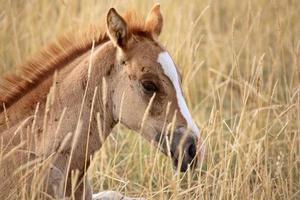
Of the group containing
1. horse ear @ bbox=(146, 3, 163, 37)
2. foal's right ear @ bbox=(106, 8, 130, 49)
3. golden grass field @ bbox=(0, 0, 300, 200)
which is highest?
foal's right ear @ bbox=(106, 8, 130, 49)

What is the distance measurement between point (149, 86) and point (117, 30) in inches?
17.5

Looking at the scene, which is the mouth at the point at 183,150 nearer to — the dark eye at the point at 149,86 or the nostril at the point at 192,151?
the nostril at the point at 192,151

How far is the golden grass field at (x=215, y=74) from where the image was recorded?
240 inches

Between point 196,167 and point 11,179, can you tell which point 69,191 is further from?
point 196,167

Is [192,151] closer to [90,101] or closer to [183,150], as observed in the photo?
[183,150]

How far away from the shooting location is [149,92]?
498 centimetres

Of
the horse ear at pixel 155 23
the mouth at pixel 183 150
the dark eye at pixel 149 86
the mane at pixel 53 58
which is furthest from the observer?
the horse ear at pixel 155 23

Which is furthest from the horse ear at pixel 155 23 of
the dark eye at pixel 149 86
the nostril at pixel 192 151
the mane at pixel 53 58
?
the nostril at pixel 192 151

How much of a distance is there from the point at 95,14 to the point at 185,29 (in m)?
1.11

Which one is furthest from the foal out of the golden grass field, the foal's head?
the golden grass field

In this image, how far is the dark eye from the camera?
4.98m

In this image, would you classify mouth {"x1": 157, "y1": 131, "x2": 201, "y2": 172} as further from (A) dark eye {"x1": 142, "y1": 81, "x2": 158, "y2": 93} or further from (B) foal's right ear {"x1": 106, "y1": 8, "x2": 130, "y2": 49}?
(B) foal's right ear {"x1": 106, "y1": 8, "x2": 130, "y2": 49}

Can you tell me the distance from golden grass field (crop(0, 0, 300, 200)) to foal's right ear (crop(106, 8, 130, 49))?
920 mm

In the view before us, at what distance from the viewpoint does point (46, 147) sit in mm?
4918
